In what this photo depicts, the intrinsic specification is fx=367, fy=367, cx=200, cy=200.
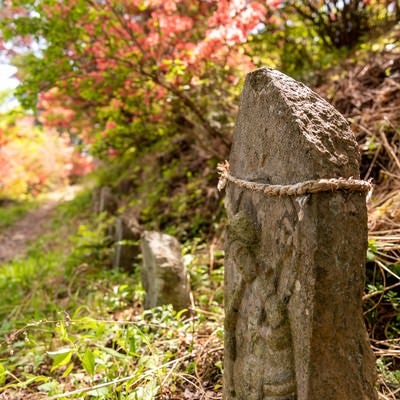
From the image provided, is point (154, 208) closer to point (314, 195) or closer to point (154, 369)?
point (154, 369)

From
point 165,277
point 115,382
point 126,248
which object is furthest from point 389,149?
point 126,248

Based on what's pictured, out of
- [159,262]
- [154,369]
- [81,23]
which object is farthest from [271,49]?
[154,369]

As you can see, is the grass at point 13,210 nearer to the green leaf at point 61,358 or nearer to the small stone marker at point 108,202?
the small stone marker at point 108,202

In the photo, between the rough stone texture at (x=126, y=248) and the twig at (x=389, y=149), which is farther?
the rough stone texture at (x=126, y=248)

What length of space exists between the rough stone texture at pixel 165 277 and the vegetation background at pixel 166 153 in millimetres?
117

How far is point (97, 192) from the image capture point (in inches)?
323

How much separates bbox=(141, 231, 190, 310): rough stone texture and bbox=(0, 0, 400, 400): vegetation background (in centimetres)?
12

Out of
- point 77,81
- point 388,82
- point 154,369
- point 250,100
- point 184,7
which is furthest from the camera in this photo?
point 184,7

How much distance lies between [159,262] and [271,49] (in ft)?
11.7

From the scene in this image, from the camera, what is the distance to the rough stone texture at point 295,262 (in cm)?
112

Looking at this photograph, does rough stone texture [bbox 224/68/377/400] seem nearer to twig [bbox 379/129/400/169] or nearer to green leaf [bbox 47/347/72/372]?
green leaf [bbox 47/347/72/372]

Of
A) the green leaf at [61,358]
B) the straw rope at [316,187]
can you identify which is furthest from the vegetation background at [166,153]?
the straw rope at [316,187]

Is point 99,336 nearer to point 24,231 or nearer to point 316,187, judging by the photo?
point 316,187

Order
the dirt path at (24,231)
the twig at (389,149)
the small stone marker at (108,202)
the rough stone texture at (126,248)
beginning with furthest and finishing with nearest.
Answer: the dirt path at (24,231)
the small stone marker at (108,202)
the rough stone texture at (126,248)
the twig at (389,149)
